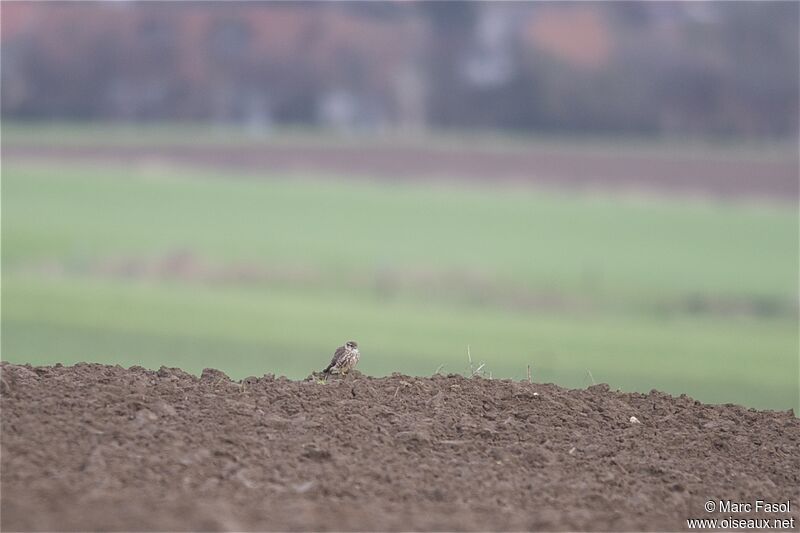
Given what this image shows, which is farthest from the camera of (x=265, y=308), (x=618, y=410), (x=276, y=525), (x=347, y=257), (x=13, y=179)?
(x=13, y=179)

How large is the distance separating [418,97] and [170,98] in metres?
12.6

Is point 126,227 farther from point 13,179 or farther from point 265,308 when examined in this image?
point 265,308

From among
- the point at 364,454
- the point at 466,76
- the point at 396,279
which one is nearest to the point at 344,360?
the point at 364,454

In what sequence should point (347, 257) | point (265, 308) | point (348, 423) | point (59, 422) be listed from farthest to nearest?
point (347, 257), point (265, 308), point (348, 423), point (59, 422)

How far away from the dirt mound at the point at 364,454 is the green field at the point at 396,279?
18.3ft

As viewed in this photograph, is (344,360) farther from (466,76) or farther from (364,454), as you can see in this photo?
(466,76)

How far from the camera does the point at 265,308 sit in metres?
29.3

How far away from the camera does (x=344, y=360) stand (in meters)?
7.43

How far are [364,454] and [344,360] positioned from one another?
1.77 m

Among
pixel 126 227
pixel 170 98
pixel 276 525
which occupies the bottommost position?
pixel 276 525

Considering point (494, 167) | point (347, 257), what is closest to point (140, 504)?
point (347, 257)

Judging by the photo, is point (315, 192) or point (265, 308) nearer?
point (265, 308)

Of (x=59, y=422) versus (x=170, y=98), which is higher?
(x=170, y=98)

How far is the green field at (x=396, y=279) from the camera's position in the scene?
23.2 metres
